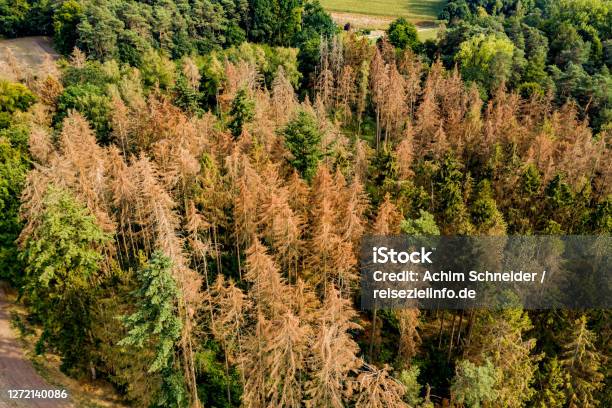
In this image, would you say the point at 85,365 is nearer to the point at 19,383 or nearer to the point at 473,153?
the point at 19,383

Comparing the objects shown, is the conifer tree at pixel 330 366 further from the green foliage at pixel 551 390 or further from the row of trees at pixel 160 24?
the row of trees at pixel 160 24

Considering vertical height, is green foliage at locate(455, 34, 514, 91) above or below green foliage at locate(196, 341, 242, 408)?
above

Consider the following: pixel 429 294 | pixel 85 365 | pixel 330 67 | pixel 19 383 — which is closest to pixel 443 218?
pixel 429 294

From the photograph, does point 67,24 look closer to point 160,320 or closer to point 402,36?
point 402,36

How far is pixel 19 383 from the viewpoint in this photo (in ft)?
140

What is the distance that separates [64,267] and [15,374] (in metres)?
12.3

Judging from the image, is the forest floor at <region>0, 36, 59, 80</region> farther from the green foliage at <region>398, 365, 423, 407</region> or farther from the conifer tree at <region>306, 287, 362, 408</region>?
the green foliage at <region>398, 365, 423, 407</region>

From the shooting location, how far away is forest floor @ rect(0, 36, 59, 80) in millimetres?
82938

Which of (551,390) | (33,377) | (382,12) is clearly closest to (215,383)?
(33,377)

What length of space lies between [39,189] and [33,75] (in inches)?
1909

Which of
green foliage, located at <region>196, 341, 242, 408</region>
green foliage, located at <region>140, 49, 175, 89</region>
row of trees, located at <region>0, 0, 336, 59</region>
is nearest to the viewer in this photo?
green foliage, located at <region>196, 341, 242, 408</region>

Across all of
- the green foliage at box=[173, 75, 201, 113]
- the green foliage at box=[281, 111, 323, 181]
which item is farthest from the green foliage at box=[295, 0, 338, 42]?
the green foliage at box=[281, 111, 323, 181]

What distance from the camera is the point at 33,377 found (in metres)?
43.6

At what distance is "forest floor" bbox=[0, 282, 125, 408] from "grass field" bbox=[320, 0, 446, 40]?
117 meters
